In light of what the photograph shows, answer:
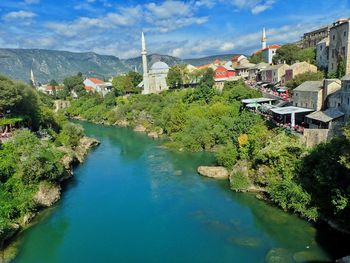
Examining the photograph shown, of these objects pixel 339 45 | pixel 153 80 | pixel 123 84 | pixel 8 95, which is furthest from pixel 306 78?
pixel 123 84

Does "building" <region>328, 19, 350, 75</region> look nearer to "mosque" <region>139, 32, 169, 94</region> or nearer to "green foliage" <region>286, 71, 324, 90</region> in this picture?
"green foliage" <region>286, 71, 324, 90</region>

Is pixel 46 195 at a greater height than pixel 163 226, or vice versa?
pixel 46 195

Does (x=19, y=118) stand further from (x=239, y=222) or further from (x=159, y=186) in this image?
(x=239, y=222)

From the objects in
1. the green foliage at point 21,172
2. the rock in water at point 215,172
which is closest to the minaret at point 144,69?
the rock in water at point 215,172

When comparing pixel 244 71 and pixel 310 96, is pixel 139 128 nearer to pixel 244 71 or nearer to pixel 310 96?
pixel 244 71

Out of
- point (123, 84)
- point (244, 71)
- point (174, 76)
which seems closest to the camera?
point (174, 76)

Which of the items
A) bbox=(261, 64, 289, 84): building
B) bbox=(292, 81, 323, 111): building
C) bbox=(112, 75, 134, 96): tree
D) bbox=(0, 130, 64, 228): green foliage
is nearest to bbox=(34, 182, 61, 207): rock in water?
bbox=(0, 130, 64, 228): green foliage
